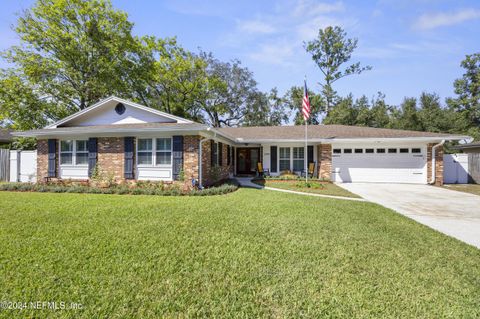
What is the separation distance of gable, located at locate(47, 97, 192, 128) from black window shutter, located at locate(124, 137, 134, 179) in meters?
1.33

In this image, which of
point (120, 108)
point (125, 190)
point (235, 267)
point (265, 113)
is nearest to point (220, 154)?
point (125, 190)

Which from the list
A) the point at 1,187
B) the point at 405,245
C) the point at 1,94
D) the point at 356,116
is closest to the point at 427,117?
the point at 356,116

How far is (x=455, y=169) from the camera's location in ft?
42.4

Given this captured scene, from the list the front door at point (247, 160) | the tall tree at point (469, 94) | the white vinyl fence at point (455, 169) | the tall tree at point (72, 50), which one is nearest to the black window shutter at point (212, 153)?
the front door at point (247, 160)

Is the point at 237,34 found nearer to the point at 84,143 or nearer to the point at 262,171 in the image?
the point at 262,171

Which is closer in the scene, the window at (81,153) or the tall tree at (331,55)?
the window at (81,153)

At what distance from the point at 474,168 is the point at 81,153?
836 inches

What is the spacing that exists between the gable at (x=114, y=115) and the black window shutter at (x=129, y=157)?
1.33m

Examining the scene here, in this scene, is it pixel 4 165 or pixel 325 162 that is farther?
pixel 325 162

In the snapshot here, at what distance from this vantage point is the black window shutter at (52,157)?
10906 millimetres

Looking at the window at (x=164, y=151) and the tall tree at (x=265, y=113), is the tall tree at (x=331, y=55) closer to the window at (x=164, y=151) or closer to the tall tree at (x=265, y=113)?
the tall tree at (x=265, y=113)

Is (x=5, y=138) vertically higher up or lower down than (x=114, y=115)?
lower down

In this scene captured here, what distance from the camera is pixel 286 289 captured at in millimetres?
2635

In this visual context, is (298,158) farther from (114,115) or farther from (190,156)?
(114,115)
